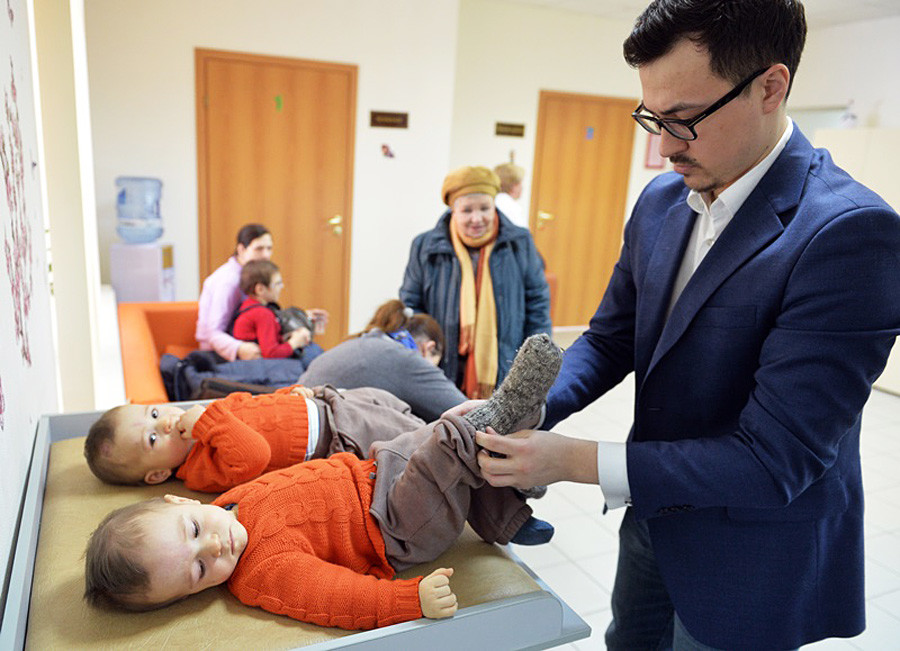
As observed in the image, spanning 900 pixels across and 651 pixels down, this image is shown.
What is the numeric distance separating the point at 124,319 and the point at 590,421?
312 centimetres

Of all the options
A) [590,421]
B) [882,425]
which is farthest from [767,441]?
[882,425]

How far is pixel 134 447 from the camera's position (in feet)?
4.84

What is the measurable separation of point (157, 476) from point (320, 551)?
0.50 meters

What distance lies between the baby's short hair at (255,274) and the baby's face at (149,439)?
210cm

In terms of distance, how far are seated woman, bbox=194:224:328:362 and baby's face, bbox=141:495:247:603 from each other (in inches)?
95.9

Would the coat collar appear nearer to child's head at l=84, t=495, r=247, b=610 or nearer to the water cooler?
child's head at l=84, t=495, r=247, b=610

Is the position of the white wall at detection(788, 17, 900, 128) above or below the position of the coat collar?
above

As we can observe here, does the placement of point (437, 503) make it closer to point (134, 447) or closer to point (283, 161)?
point (134, 447)

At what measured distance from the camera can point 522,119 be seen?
673 centimetres

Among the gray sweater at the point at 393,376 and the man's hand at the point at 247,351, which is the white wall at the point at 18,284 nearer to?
the gray sweater at the point at 393,376

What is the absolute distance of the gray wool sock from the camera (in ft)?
4.18

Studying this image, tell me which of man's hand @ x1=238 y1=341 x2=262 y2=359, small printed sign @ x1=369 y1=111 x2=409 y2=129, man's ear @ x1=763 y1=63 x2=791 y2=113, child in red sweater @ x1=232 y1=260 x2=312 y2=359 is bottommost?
man's hand @ x1=238 y1=341 x2=262 y2=359

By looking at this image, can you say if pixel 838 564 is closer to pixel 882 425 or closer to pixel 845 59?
pixel 882 425

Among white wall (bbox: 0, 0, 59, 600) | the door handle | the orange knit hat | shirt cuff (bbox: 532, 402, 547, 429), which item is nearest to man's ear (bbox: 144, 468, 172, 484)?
white wall (bbox: 0, 0, 59, 600)
